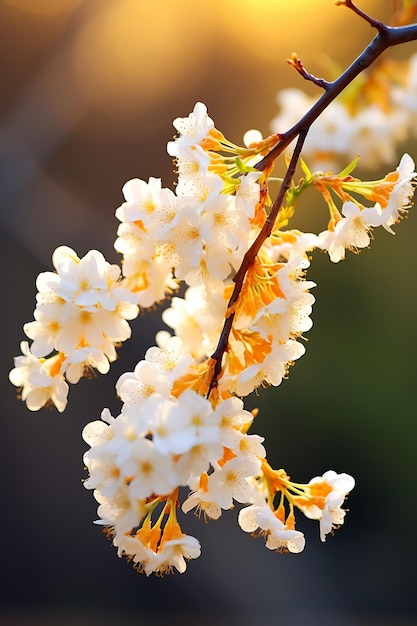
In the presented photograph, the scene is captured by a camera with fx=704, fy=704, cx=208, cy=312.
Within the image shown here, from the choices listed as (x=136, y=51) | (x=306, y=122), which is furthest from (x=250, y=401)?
(x=306, y=122)

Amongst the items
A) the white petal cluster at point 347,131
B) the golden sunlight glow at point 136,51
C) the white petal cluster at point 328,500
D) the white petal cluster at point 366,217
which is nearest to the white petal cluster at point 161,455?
the white petal cluster at point 328,500

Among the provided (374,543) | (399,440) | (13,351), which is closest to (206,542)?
(374,543)

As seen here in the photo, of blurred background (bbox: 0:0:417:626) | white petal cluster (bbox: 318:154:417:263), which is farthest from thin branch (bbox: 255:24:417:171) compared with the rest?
blurred background (bbox: 0:0:417:626)

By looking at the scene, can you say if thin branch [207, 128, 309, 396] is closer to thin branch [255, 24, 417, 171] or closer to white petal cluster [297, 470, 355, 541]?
thin branch [255, 24, 417, 171]

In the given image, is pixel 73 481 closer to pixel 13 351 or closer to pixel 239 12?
pixel 13 351

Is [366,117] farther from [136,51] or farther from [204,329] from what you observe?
[136,51]
